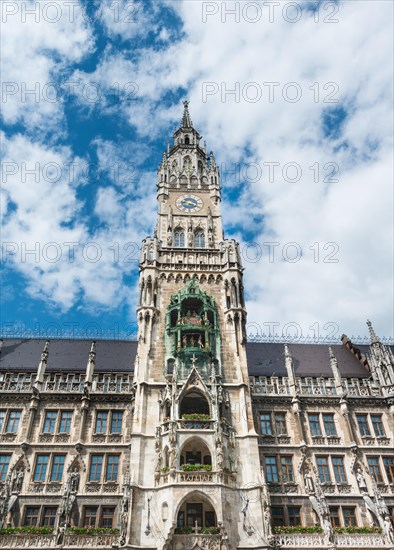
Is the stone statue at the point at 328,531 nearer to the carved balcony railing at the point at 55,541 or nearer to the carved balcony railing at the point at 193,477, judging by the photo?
the carved balcony railing at the point at 193,477

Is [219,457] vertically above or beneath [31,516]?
above

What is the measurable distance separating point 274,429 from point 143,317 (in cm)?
1324

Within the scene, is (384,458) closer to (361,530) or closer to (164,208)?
(361,530)

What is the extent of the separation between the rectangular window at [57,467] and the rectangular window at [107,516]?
3.74m

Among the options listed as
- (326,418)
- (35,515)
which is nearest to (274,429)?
(326,418)

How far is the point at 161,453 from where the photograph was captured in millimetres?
29672

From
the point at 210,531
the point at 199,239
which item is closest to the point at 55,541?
the point at 210,531

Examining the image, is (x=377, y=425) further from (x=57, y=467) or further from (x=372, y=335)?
(x=57, y=467)

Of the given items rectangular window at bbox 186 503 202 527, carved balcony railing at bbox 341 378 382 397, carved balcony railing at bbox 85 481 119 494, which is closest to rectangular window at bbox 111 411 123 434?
carved balcony railing at bbox 85 481 119 494

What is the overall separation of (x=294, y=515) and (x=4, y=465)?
1998 cm

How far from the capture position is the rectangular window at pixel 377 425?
3462cm

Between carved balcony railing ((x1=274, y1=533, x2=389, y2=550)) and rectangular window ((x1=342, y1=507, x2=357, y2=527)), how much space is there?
1.65 m

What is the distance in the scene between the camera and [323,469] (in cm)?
3250

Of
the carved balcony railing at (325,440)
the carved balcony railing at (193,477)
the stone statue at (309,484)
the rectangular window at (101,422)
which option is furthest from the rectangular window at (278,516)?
the rectangular window at (101,422)
